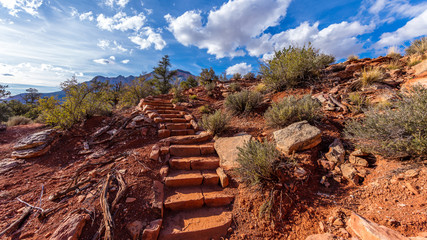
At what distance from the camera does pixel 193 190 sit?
266cm

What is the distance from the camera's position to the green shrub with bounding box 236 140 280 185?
7.71 feet

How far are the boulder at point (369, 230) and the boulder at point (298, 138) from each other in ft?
3.95

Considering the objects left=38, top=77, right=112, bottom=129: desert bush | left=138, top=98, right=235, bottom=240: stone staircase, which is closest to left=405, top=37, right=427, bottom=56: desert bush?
left=138, top=98, right=235, bottom=240: stone staircase

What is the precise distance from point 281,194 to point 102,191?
2676mm

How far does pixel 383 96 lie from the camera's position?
12.4 feet

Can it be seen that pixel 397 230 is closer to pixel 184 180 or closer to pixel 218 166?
pixel 218 166

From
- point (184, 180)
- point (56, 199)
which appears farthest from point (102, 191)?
point (184, 180)

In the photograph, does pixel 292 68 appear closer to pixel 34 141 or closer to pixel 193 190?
pixel 193 190

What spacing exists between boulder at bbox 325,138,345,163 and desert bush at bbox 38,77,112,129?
21.4 ft

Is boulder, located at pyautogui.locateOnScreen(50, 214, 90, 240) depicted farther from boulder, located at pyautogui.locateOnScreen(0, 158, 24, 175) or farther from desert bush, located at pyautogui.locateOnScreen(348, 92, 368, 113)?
desert bush, located at pyautogui.locateOnScreen(348, 92, 368, 113)

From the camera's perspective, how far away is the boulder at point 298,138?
2.74 metres

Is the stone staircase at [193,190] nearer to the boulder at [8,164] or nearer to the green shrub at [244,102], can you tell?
the green shrub at [244,102]

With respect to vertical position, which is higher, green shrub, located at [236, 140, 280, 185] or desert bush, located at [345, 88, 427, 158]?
desert bush, located at [345, 88, 427, 158]

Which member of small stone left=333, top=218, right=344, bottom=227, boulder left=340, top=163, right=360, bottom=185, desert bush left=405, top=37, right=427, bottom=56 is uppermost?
desert bush left=405, top=37, right=427, bottom=56
